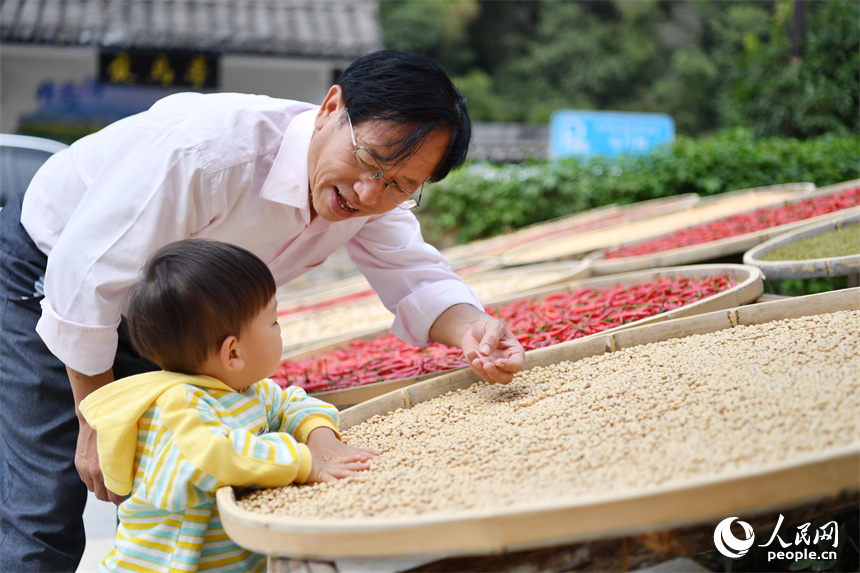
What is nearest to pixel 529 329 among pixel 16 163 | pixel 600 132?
pixel 16 163

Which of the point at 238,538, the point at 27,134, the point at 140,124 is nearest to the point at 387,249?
the point at 140,124

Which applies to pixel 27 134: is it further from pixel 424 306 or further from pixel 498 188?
pixel 424 306

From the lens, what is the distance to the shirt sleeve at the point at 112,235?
1.45m

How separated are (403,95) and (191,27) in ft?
21.7

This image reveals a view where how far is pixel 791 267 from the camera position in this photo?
242 centimetres

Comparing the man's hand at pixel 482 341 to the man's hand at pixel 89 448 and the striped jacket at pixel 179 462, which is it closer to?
the striped jacket at pixel 179 462

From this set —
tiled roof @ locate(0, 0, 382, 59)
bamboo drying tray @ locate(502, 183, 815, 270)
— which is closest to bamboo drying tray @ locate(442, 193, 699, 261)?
bamboo drying tray @ locate(502, 183, 815, 270)

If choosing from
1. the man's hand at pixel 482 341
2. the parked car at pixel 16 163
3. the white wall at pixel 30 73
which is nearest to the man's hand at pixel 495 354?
the man's hand at pixel 482 341

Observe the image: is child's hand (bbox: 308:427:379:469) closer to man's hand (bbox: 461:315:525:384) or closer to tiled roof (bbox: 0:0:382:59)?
man's hand (bbox: 461:315:525:384)

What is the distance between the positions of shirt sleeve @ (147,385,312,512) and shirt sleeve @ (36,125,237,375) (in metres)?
0.29

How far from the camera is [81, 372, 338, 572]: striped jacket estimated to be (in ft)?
4.10

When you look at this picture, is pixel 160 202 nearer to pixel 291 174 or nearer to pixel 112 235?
pixel 112 235

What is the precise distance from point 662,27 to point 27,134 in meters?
19.8

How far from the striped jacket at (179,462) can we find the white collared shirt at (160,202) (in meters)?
0.20
